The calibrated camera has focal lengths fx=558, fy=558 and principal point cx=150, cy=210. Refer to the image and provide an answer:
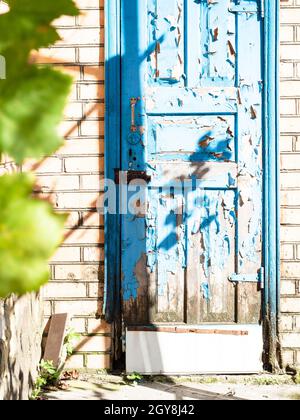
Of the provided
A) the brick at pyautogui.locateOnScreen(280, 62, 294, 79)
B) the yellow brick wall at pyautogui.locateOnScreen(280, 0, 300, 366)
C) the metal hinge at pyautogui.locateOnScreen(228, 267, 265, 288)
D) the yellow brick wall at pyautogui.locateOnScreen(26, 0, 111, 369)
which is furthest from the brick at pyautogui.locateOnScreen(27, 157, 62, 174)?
the brick at pyautogui.locateOnScreen(280, 62, 294, 79)

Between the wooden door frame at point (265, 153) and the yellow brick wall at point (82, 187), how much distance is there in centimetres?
6

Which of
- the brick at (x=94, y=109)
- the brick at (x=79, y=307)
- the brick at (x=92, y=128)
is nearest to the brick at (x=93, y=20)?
the brick at (x=94, y=109)

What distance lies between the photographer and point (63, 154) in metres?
3.94

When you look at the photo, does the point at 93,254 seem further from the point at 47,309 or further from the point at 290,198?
the point at 290,198

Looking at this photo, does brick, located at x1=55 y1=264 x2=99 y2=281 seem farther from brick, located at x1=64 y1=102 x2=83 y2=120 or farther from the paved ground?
brick, located at x1=64 y1=102 x2=83 y2=120

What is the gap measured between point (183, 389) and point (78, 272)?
1.09m

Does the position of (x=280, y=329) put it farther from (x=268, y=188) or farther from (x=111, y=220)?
(x=111, y=220)

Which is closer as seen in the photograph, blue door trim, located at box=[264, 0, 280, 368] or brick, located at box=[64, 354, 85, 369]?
blue door trim, located at box=[264, 0, 280, 368]

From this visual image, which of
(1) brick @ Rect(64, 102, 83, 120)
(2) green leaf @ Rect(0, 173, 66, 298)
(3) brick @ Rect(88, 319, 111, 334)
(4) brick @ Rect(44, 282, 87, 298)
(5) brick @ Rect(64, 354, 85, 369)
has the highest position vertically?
(1) brick @ Rect(64, 102, 83, 120)

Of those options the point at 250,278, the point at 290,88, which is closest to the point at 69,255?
the point at 250,278

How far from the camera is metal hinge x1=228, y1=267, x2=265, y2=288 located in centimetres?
390

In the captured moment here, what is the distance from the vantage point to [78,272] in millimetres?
3969

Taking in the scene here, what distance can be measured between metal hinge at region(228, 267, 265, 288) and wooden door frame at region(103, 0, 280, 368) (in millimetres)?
38
